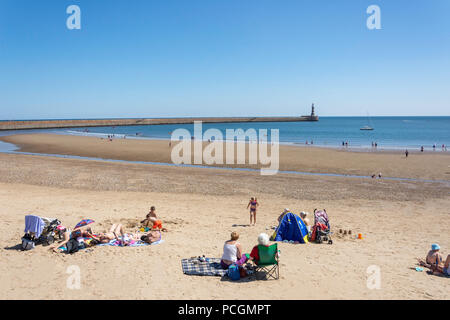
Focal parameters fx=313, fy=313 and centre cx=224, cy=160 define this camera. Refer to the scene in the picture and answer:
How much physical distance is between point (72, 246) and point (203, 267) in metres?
3.34

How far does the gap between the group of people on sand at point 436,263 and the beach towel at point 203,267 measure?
4782 millimetres

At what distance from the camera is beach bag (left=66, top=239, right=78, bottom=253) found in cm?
767

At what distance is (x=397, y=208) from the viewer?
1398 cm

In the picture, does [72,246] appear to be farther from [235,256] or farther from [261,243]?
[261,243]

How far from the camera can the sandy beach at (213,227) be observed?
624 cm

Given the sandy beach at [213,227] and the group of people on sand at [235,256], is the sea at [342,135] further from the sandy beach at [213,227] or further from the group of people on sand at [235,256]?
the group of people on sand at [235,256]

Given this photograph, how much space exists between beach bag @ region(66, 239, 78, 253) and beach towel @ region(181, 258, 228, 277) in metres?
2.70

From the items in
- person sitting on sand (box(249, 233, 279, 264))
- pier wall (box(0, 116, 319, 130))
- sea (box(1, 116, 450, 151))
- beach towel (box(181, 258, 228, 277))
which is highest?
pier wall (box(0, 116, 319, 130))

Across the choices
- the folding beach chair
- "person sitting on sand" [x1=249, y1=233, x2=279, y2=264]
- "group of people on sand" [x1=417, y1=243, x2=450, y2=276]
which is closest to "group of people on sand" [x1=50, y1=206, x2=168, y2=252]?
"person sitting on sand" [x1=249, y1=233, x2=279, y2=264]

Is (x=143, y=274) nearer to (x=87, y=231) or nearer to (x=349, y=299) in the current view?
(x=87, y=231)

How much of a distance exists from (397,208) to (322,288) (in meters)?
9.62

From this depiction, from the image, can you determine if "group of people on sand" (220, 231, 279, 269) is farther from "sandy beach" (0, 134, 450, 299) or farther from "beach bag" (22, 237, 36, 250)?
"beach bag" (22, 237, 36, 250)

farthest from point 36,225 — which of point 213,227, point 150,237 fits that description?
point 213,227
